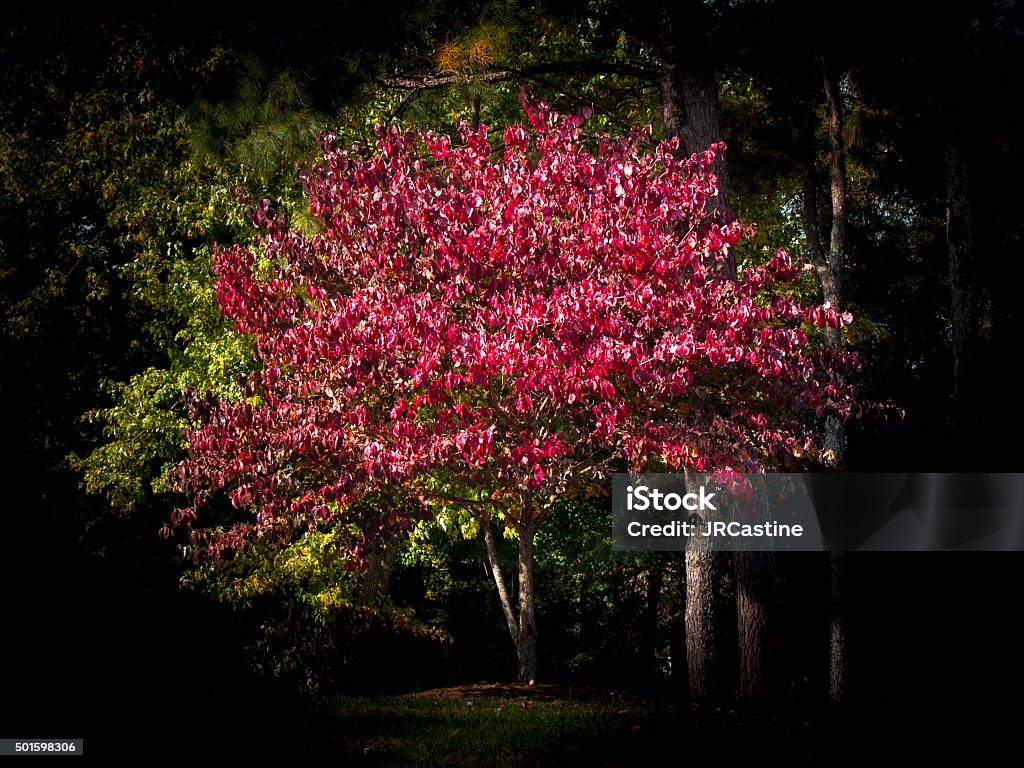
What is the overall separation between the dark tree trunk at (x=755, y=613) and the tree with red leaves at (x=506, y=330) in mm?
2249

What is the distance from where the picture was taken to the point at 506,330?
7.59m

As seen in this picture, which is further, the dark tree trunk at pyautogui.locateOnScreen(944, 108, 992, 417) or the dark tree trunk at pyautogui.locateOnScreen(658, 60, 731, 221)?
the dark tree trunk at pyautogui.locateOnScreen(944, 108, 992, 417)

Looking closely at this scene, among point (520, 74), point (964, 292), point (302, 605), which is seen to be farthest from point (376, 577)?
point (964, 292)

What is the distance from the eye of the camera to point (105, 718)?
8336 millimetres

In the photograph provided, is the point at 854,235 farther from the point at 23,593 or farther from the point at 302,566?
the point at 23,593

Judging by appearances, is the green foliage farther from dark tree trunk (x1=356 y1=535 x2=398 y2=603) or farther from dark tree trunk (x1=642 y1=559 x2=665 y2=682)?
dark tree trunk (x1=642 y1=559 x2=665 y2=682)

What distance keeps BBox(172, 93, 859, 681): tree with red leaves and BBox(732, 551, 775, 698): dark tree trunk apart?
225 centimetres

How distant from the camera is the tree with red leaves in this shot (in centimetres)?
717

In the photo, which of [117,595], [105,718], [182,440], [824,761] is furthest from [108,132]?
[824,761]

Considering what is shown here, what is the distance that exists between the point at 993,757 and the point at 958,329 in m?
5.24

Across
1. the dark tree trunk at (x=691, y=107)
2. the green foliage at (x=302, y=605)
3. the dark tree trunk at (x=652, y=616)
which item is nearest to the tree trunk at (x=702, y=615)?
the green foliage at (x=302, y=605)

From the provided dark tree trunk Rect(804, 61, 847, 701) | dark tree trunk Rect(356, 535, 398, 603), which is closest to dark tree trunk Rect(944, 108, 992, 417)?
dark tree trunk Rect(804, 61, 847, 701)

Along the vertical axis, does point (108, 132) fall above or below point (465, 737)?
above

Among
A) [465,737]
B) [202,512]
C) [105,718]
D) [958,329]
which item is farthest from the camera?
[202,512]
